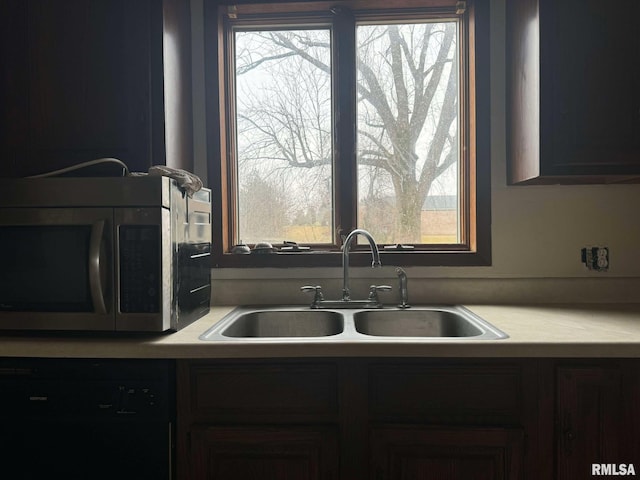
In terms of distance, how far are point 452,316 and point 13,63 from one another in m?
1.81

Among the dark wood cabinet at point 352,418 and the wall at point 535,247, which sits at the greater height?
the wall at point 535,247

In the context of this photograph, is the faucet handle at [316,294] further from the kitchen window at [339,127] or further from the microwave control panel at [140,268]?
the microwave control panel at [140,268]

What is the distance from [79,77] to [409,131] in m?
1.30

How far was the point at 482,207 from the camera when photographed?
1815 mm

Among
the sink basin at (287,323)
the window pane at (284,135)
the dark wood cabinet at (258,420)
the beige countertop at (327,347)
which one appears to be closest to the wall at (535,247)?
the sink basin at (287,323)

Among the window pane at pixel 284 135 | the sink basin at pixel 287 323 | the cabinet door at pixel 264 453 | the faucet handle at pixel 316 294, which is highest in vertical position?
the window pane at pixel 284 135

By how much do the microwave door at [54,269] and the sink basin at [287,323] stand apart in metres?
0.54

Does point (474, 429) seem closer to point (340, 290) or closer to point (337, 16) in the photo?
point (340, 290)

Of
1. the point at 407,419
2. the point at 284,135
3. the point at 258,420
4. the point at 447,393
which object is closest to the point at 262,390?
the point at 258,420

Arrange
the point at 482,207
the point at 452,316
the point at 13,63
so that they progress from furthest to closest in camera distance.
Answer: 1. the point at 482,207
2. the point at 452,316
3. the point at 13,63

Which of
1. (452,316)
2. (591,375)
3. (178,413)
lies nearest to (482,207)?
(452,316)

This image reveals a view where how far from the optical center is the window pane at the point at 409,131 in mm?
1898

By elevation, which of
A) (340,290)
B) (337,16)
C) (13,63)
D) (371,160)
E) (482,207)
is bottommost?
(340,290)

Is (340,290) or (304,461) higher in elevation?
(340,290)
